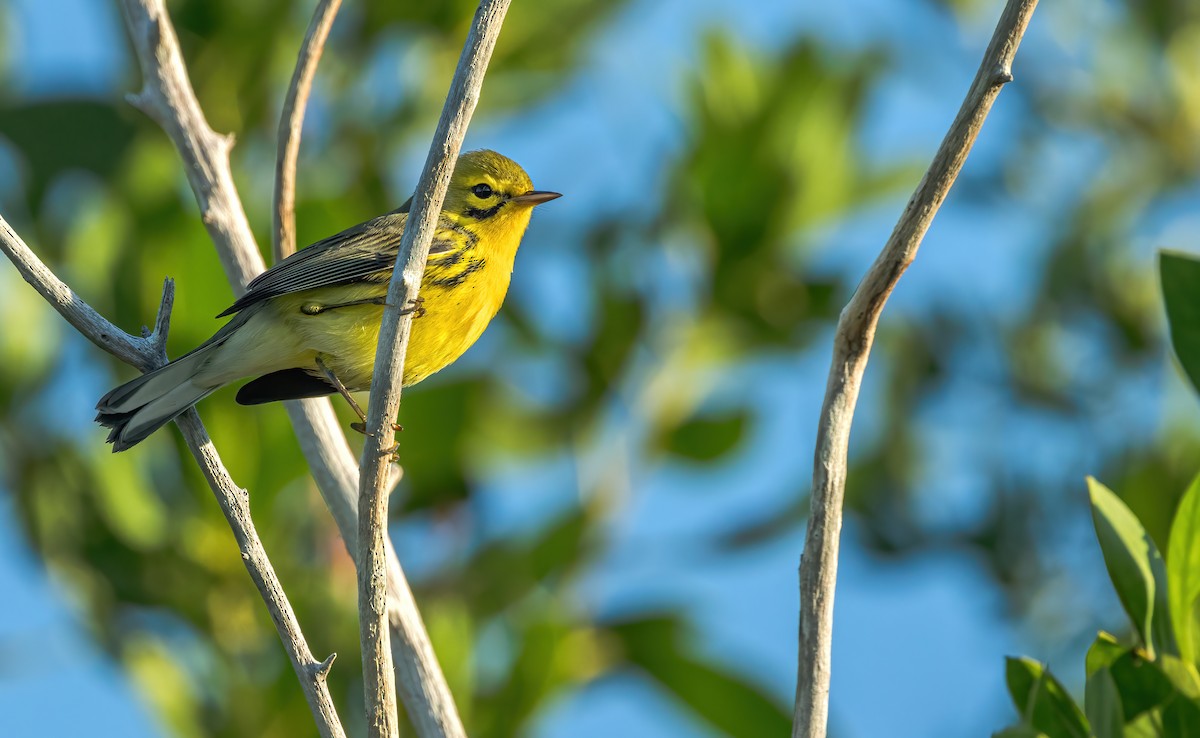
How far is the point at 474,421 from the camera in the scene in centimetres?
394

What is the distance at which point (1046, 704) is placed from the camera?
1965 mm

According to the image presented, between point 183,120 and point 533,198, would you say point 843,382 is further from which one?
point 533,198

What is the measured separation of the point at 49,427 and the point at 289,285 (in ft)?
4.38

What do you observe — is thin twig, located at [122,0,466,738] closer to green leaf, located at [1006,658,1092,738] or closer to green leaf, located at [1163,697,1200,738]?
green leaf, located at [1006,658,1092,738]

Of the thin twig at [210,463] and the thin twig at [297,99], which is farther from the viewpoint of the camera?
the thin twig at [297,99]

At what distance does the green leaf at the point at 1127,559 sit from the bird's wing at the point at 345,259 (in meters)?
1.73

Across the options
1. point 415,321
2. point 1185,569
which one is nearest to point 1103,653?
point 1185,569

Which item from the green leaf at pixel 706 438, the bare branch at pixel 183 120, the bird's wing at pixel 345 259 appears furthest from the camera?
the green leaf at pixel 706 438

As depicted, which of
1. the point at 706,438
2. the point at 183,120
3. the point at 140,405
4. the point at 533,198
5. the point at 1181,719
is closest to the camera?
the point at 1181,719

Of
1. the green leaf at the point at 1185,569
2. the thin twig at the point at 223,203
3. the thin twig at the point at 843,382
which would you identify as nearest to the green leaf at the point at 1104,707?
the green leaf at the point at 1185,569

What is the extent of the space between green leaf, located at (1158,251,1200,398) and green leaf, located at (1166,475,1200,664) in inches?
8.1

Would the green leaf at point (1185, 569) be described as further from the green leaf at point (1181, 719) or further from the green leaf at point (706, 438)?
the green leaf at point (706, 438)

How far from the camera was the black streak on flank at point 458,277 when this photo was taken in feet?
10.7

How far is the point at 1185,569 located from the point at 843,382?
1.98ft
